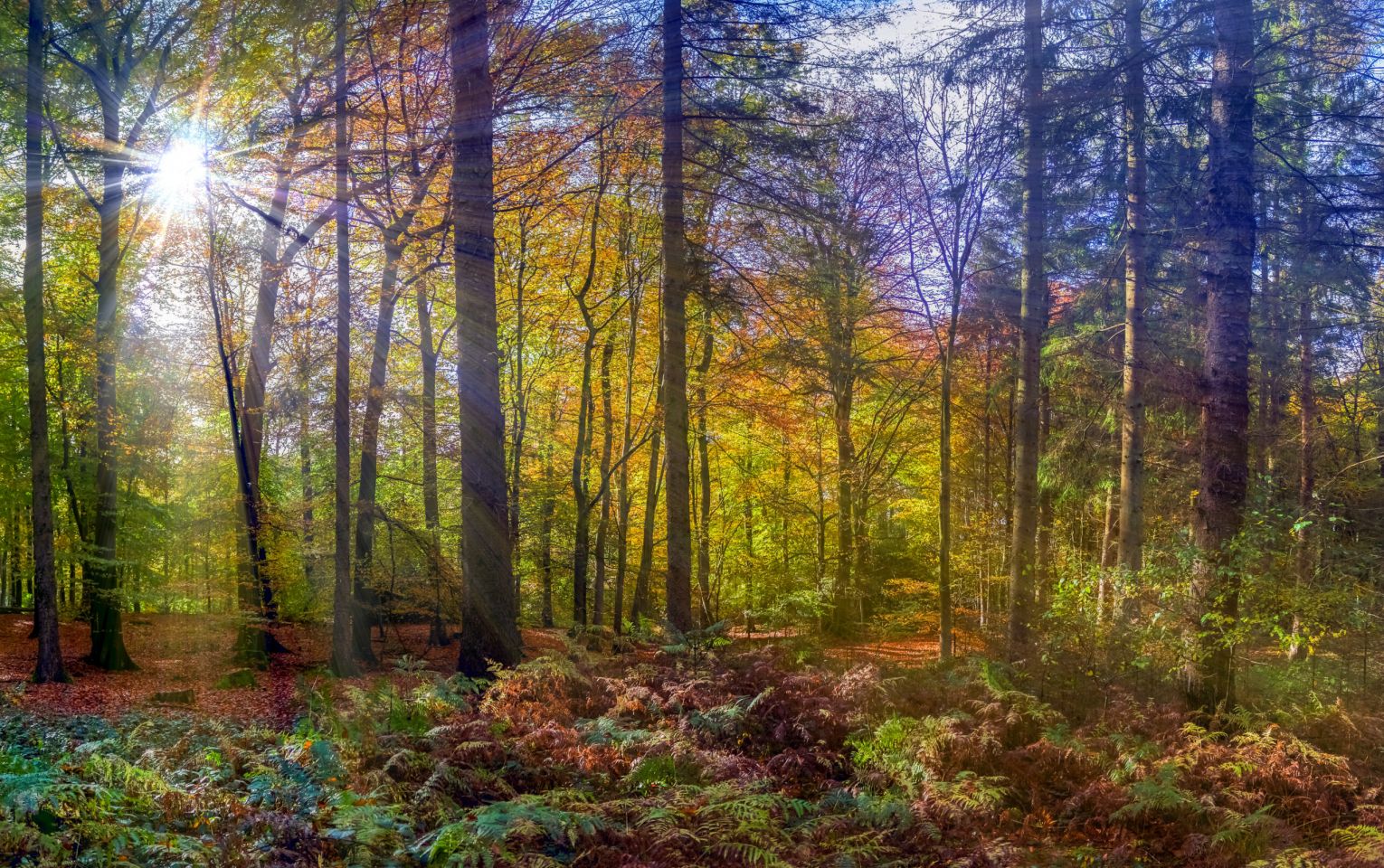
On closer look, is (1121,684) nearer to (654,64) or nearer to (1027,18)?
(1027,18)

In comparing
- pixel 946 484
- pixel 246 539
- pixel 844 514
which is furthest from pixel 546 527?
pixel 946 484

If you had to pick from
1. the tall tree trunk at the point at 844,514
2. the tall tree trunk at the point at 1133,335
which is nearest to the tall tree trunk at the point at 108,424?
the tall tree trunk at the point at 844,514

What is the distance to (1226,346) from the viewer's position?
7422 mm

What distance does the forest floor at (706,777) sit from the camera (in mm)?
3525

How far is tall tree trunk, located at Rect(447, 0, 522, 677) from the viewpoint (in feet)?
28.2

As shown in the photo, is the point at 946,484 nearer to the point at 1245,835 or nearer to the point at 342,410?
the point at 1245,835

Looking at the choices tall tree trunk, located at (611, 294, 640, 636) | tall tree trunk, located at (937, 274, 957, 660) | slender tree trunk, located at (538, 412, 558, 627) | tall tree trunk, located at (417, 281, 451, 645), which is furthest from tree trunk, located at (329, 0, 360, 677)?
tall tree trunk, located at (937, 274, 957, 660)

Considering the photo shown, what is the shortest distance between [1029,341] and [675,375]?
5004 millimetres

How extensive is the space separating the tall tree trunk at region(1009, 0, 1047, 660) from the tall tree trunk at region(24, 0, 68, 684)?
13496 mm

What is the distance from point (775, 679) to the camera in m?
7.25

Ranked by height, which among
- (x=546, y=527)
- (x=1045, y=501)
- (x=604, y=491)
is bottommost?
(x=546, y=527)

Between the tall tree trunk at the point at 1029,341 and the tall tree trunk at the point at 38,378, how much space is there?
44.3ft

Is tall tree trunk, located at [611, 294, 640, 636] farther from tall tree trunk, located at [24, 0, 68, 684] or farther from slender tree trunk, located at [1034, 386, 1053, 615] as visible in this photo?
tall tree trunk, located at [24, 0, 68, 684]

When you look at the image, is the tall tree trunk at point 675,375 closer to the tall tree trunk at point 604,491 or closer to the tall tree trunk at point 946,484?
the tall tree trunk at point 604,491
